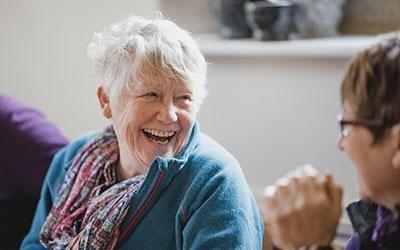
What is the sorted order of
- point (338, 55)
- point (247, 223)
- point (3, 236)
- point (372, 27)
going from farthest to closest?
point (372, 27) < point (338, 55) < point (3, 236) < point (247, 223)

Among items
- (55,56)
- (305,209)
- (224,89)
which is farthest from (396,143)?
(55,56)

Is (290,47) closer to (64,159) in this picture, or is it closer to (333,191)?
(64,159)

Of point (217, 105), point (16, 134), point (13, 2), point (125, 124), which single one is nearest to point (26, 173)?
point (16, 134)

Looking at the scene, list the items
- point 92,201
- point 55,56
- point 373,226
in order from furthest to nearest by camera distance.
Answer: point 55,56 < point 92,201 < point 373,226

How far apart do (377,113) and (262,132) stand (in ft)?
6.11

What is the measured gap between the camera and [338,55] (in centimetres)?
283

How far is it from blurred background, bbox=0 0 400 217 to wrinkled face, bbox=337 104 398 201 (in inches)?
60.1

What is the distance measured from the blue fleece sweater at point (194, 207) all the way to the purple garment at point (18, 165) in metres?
0.58

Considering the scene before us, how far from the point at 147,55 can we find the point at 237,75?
1368 millimetres

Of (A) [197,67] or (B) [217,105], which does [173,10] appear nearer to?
(B) [217,105]

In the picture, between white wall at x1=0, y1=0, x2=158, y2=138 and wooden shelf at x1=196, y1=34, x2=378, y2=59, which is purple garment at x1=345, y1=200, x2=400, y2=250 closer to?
wooden shelf at x1=196, y1=34, x2=378, y2=59

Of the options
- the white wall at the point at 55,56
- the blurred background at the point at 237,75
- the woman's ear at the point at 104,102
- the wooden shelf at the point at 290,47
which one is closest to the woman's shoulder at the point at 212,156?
the woman's ear at the point at 104,102

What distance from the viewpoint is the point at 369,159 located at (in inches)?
50.7

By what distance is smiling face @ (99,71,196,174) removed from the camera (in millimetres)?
1818
